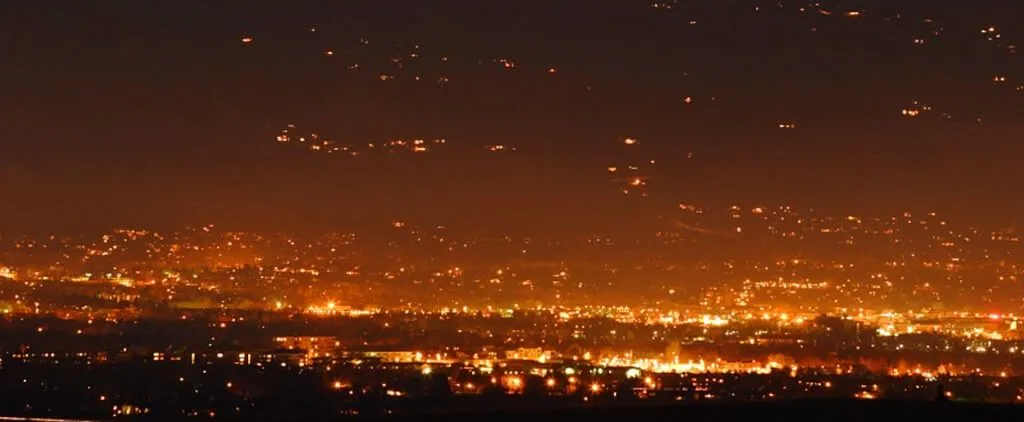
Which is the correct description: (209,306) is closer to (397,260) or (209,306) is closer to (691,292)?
(397,260)

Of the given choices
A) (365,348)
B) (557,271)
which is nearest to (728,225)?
(557,271)

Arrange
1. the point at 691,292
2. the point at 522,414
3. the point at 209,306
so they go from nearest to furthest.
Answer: the point at 522,414 < the point at 209,306 < the point at 691,292

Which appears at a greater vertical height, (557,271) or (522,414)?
(557,271)

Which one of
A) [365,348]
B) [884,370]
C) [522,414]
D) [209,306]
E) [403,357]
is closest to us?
[522,414]

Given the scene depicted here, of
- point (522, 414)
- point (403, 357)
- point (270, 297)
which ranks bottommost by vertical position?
point (522, 414)

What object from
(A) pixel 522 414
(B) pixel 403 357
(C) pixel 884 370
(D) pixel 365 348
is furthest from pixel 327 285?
(A) pixel 522 414

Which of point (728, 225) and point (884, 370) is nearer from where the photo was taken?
point (884, 370)

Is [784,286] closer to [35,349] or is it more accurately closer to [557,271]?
[557,271]
